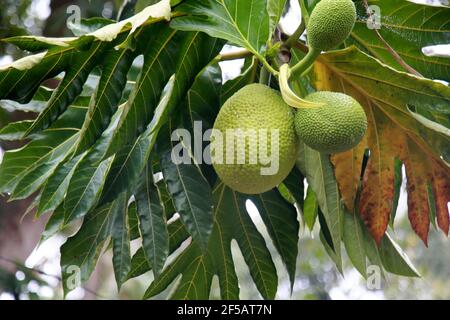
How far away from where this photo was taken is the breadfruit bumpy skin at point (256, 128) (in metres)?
1.20

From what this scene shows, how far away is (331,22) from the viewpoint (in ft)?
3.73

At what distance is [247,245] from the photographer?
1.76 m

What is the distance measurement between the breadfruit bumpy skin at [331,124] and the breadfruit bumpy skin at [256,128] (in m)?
0.03

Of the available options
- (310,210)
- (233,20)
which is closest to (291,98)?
(233,20)

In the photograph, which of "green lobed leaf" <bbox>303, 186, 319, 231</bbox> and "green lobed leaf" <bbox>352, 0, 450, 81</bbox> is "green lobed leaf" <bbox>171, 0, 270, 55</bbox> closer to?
"green lobed leaf" <bbox>352, 0, 450, 81</bbox>

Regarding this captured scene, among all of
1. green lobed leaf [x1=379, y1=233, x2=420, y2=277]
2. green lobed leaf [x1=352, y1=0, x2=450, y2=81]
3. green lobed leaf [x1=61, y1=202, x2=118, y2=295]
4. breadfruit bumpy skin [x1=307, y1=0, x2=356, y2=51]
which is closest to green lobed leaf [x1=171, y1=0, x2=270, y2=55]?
breadfruit bumpy skin [x1=307, y1=0, x2=356, y2=51]

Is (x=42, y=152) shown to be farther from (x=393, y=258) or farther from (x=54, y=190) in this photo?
(x=393, y=258)

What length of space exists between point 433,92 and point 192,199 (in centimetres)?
51

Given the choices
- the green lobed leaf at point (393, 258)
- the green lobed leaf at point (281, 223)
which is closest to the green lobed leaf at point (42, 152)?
the green lobed leaf at point (281, 223)

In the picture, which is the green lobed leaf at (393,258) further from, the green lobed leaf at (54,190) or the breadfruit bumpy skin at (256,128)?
the green lobed leaf at (54,190)

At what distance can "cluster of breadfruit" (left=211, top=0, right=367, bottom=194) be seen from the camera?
1.15m

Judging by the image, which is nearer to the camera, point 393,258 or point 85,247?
point 85,247

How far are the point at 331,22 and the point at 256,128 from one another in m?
0.22

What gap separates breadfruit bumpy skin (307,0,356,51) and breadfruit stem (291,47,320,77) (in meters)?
0.03
